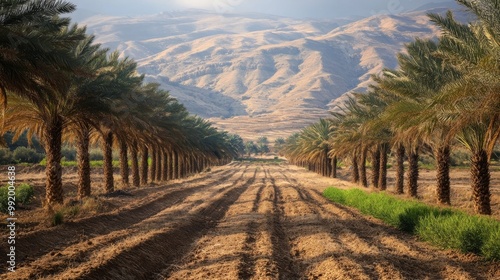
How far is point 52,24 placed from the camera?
→ 482 inches

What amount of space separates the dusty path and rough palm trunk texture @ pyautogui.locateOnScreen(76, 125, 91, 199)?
5.37 meters

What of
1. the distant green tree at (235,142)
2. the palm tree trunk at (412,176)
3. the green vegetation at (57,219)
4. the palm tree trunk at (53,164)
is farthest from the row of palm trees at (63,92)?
the distant green tree at (235,142)

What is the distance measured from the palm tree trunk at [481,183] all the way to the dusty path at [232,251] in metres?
4.49

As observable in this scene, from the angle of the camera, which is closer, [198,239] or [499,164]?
[198,239]

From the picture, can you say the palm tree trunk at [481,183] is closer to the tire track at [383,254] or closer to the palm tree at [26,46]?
the tire track at [383,254]

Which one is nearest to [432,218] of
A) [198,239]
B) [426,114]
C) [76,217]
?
[426,114]

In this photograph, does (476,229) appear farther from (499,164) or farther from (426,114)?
(499,164)

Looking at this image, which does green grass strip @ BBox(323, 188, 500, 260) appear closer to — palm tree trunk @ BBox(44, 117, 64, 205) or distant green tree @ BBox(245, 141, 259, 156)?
palm tree trunk @ BBox(44, 117, 64, 205)

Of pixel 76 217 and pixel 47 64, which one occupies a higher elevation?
pixel 47 64

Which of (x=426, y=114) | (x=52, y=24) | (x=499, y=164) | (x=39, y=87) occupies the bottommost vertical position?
(x=499, y=164)

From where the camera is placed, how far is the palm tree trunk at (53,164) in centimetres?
1666

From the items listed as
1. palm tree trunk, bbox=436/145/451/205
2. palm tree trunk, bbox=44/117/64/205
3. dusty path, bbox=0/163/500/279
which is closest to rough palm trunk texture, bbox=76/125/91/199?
palm tree trunk, bbox=44/117/64/205

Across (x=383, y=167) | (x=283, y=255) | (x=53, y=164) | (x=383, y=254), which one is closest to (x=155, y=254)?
(x=283, y=255)

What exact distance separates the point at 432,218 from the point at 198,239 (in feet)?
22.0
